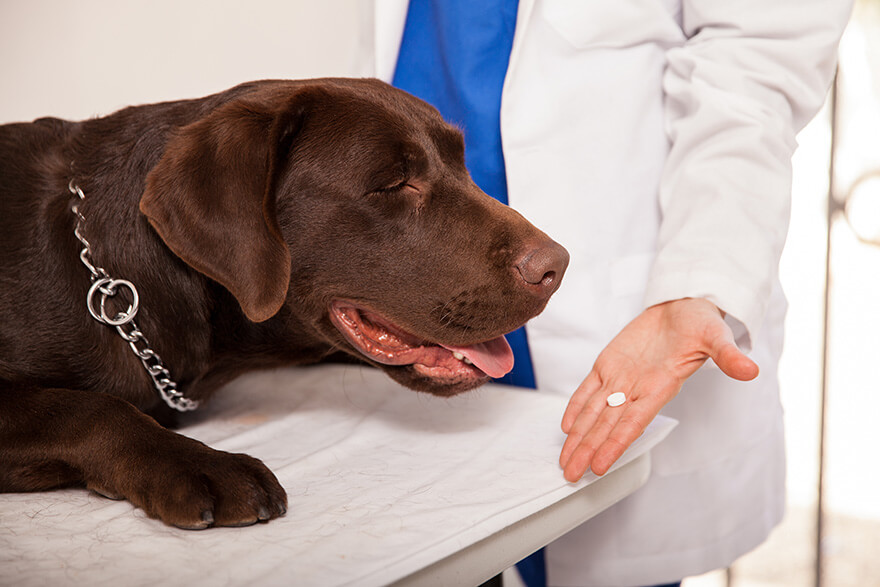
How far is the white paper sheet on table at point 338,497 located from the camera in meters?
0.75

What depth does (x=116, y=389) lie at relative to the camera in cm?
110

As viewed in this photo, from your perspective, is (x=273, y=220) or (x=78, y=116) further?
(x=78, y=116)

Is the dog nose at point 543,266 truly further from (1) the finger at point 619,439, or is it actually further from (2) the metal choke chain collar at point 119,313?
(2) the metal choke chain collar at point 119,313

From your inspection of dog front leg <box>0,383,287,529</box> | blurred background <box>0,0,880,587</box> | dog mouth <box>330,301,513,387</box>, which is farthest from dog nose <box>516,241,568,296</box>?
blurred background <box>0,0,880,587</box>

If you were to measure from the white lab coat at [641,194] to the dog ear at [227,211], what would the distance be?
1.77ft

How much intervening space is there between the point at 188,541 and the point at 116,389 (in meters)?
0.37

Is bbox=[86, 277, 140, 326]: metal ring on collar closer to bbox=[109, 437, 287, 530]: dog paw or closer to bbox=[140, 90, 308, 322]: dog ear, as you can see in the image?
bbox=[140, 90, 308, 322]: dog ear

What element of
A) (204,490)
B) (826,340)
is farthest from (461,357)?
(826,340)

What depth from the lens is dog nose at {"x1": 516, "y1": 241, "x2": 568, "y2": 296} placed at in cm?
107

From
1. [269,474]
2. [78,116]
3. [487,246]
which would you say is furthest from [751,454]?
[78,116]

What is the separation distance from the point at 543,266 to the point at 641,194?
0.48 metres

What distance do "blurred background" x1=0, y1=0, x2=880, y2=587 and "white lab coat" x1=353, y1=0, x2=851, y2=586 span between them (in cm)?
71

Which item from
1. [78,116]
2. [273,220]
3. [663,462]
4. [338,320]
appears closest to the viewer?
[273,220]

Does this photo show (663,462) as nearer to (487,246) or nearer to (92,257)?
(487,246)
